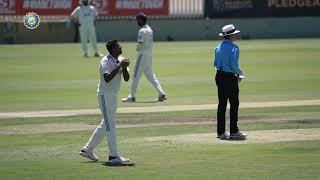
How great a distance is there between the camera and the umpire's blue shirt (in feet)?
52.8

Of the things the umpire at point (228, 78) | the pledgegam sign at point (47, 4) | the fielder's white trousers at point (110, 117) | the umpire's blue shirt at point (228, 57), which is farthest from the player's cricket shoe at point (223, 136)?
the pledgegam sign at point (47, 4)

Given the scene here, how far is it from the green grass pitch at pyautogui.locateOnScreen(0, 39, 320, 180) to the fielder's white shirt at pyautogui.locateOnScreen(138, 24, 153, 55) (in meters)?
1.26

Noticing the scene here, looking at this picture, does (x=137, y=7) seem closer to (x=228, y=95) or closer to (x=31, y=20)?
(x=31, y=20)

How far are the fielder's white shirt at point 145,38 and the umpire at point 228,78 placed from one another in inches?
220

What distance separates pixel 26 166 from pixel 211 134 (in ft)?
13.9

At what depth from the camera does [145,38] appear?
71.7ft

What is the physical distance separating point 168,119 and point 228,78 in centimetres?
287

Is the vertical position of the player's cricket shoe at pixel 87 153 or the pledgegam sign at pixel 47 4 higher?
the player's cricket shoe at pixel 87 153

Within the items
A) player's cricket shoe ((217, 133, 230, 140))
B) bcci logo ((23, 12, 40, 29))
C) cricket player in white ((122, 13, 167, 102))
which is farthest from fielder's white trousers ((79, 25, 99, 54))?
player's cricket shoe ((217, 133, 230, 140))

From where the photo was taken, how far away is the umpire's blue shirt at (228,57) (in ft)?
52.8

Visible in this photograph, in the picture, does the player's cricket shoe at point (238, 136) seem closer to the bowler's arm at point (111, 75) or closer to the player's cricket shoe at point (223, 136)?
the player's cricket shoe at point (223, 136)

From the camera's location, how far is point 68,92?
24188 millimetres

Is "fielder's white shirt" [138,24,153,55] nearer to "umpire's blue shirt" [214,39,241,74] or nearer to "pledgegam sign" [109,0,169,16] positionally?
"umpire's blue shirt" [214,39,241,74]

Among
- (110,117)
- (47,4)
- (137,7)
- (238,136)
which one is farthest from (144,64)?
(137,7)
